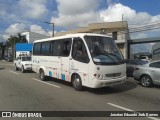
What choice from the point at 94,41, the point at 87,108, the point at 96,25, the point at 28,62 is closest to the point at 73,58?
the point at 94,41

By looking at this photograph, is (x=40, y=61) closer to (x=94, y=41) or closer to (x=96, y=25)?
(x=94, y=41)

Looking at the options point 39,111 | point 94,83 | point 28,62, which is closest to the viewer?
point 39,111

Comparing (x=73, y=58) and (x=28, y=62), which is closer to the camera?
(x=73, y=58)

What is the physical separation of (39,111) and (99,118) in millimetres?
1974

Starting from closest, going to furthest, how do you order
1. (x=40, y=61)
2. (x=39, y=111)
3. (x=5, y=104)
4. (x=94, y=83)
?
(x=39, y=111) < (x=5, y=104) < (x=94, y=83) < (x=40, y=61)

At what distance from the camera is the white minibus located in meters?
9.88

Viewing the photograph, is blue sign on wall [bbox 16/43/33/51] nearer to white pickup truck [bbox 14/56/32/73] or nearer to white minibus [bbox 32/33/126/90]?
white pickup truck [bbox 14/56/32/73]

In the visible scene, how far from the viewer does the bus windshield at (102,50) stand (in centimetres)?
1002

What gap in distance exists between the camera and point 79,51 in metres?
10.8

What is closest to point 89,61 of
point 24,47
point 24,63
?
point 24,63

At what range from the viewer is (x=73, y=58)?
11.2m

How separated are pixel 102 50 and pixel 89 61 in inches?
33.4

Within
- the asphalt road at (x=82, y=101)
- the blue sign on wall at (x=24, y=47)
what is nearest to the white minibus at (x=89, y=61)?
the asphalt road at (x=82, y=101)

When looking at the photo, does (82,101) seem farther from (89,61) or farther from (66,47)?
(66,47)
